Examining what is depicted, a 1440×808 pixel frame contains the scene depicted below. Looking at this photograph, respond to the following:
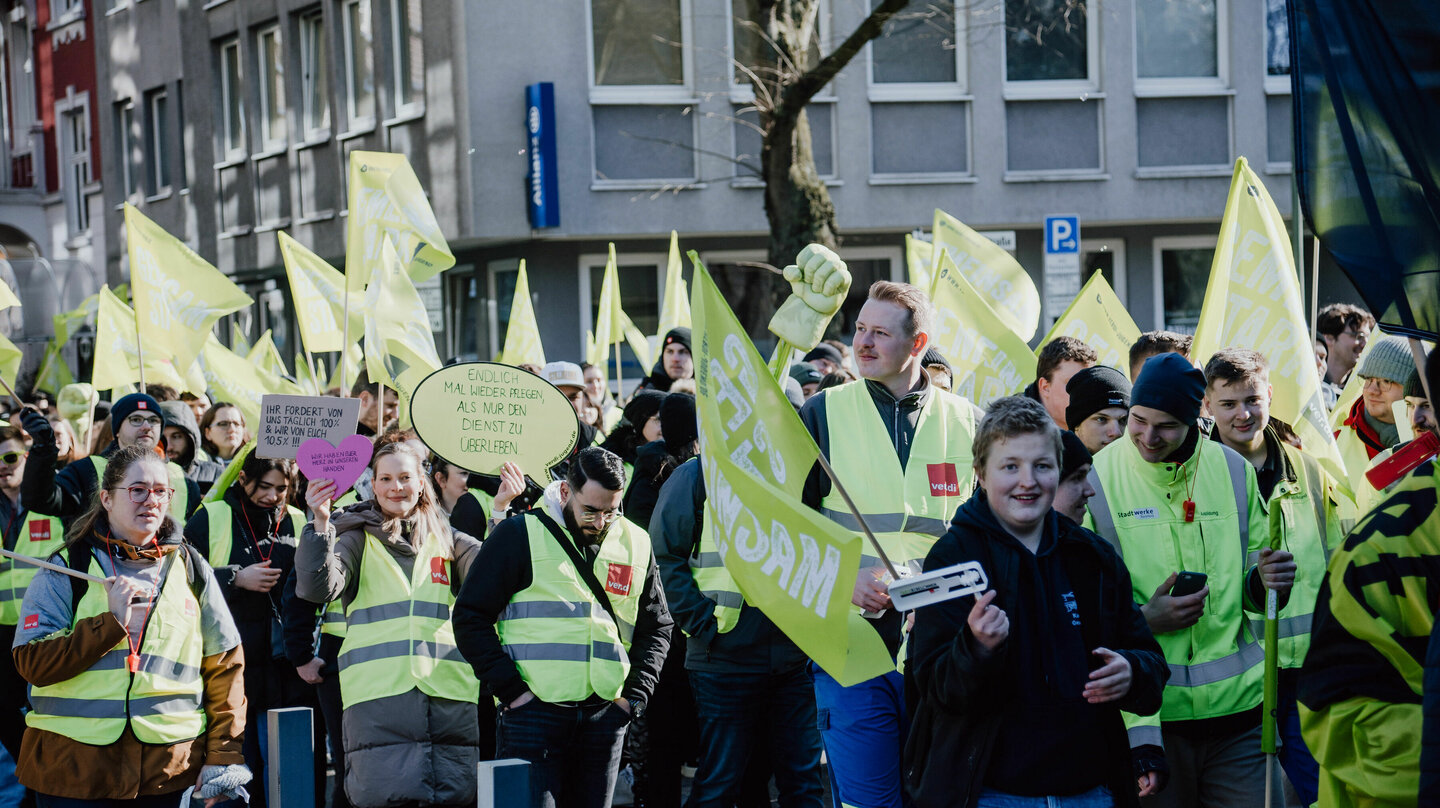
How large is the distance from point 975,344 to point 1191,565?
3.48 meters

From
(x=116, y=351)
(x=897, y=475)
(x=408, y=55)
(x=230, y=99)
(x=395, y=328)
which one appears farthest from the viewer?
(x=230, y=99)

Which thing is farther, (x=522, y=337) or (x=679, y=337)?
(x=522, y=337)

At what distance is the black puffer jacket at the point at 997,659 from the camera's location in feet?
12.0

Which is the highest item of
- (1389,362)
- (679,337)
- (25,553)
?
(679,337)

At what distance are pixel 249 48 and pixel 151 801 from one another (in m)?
21.1

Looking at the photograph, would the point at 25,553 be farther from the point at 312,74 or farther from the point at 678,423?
the point at 312,74

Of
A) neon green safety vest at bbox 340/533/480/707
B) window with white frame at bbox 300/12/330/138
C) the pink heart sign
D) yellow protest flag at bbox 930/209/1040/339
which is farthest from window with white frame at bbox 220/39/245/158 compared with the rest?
neon green safety vest at bbox 340/533/480/707

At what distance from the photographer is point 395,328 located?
8633 mm

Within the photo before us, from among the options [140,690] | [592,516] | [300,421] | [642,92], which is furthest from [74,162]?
[592,516]

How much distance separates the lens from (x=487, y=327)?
20.9 m

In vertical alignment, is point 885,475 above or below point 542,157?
below

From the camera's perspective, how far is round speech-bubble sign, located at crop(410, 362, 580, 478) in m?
6.16

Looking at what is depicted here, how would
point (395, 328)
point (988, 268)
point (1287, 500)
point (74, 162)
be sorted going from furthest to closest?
point (74, 162)
point (988, 268)
point (395, 328)
point (1287, 500)

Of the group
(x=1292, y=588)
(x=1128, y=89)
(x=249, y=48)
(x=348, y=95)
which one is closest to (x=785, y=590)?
(x=1292, y=588)
